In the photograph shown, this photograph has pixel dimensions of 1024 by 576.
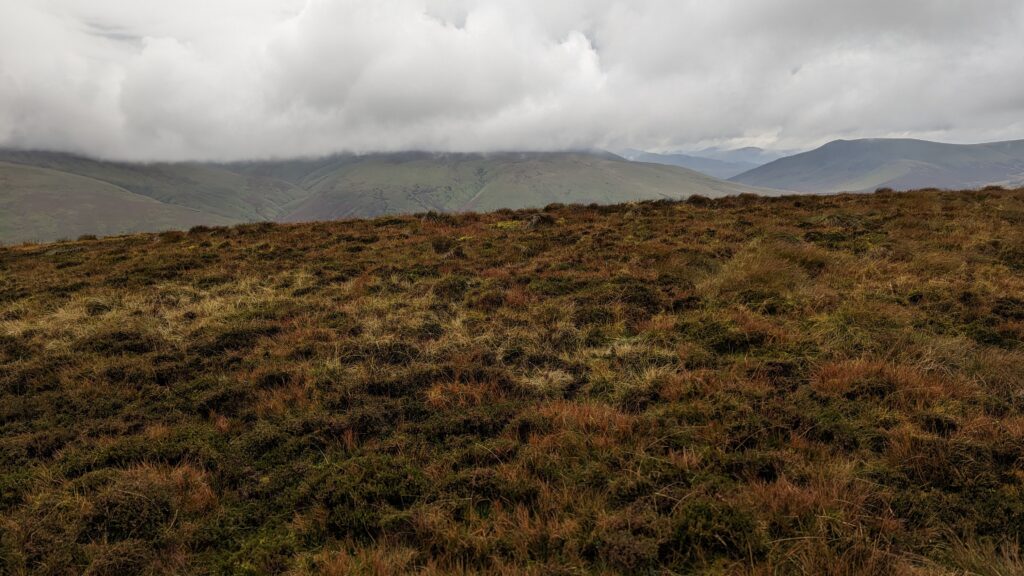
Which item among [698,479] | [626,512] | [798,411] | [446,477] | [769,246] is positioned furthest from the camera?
[769,246]

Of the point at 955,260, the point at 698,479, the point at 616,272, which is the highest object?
the point at 955,260

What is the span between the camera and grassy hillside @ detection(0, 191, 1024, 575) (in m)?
3.62

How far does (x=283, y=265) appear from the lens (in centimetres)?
1608

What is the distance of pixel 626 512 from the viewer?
3826 mm

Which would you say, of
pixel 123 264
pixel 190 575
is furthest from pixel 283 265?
pixel 190 575

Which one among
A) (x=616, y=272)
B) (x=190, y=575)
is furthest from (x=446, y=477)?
(x=616, y=272)

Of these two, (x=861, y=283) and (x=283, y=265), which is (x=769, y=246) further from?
(x=283, y=265)

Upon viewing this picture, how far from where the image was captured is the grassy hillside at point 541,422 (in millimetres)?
3625

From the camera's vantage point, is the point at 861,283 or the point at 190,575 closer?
the point at 190,575

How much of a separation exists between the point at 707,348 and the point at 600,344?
1.80 metres

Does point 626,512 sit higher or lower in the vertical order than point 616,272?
lower

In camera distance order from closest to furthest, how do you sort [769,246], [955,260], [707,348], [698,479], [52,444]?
[698,479]
[52,444]
[707,348]
[955,260]
[769,246]

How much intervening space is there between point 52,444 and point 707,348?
9.46 m

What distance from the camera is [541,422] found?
5.44 meters
